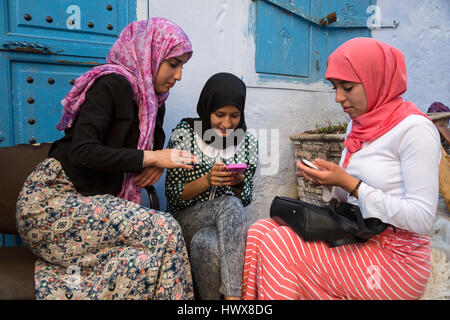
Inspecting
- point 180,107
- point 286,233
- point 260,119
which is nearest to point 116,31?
point 180,107

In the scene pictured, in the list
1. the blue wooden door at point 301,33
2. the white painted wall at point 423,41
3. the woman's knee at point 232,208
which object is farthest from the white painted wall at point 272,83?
the woman's knee at point 232,208

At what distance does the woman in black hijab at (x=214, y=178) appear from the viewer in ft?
5.60

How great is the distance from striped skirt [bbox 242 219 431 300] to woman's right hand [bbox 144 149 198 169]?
1.87 ft

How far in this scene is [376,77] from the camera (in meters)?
1.54

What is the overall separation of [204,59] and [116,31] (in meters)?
0.75

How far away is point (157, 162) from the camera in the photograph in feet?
5.45

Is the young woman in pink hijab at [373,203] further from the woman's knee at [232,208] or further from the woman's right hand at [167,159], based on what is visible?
the woman's right hand at [167,159]

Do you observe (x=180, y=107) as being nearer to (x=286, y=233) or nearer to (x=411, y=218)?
(x=286, y=233)

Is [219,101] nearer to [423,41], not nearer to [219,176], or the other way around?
[219,176]

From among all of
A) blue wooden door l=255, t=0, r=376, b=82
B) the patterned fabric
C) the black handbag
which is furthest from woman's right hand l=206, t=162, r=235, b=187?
blue wooden door l=255, t=0, r=376, b=82

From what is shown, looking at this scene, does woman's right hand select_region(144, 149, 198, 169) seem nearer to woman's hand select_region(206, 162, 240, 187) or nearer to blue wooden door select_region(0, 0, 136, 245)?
woman's hand select_region(206, 162, 240, 187)

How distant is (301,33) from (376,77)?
232 centimetres

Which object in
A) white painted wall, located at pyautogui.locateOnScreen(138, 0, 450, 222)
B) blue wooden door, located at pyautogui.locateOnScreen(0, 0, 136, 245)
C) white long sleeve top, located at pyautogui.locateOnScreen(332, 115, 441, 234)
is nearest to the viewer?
white long sleeve top, located at pyautogui.locateOnScreen(332, 115, 441, 234)

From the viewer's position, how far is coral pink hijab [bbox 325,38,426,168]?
1.53 meters
